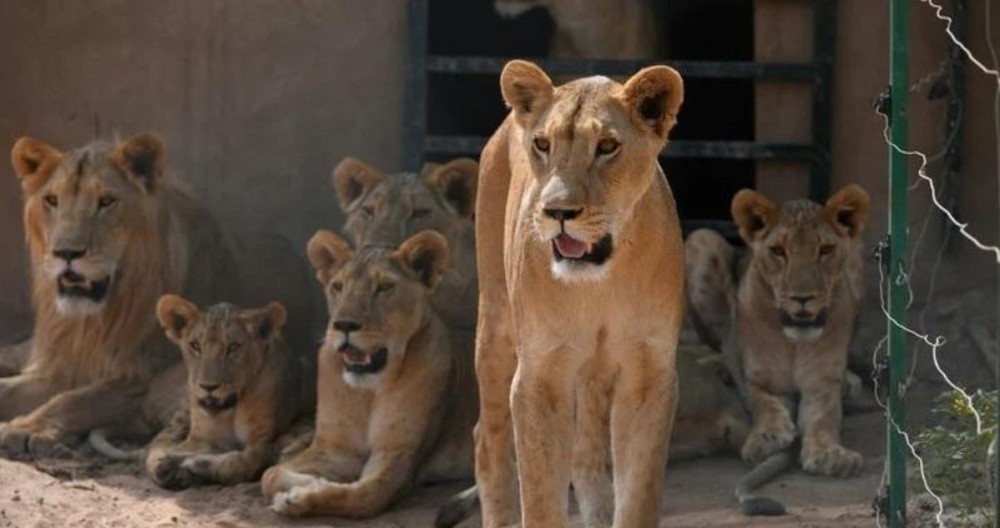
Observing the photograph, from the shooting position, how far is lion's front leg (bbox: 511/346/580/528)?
20.7ft

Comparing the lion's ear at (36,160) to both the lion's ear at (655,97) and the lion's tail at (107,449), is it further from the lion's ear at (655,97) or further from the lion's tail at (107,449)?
the lion's ear at (655,97)

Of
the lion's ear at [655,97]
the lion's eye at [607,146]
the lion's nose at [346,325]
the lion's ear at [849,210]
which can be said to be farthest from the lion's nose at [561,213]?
the lion's ear at [849,210]

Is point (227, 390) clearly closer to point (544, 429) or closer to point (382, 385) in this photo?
point (382, 385)

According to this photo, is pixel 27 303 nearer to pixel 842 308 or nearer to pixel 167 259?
pixel 167 259

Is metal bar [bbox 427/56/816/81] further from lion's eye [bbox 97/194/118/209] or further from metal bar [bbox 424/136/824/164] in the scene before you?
lion's eye [bbox 97/194/118/209]

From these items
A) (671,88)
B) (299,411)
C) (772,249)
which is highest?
(671,88)

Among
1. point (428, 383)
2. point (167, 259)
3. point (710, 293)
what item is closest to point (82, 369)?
point (167, 259)

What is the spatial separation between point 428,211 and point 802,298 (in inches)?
61.2

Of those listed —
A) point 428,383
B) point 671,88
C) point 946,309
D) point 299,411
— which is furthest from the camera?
point 946,309

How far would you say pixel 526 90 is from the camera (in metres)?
6.39

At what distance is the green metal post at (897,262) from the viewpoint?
635 cm

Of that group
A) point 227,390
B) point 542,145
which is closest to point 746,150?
point 227,390

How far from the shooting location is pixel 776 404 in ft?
29.0

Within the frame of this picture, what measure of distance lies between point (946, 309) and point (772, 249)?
1570 mm
